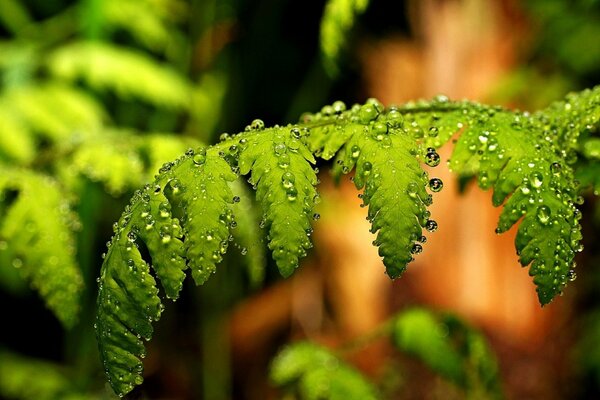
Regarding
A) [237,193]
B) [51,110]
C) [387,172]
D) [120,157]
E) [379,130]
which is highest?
[51,110]

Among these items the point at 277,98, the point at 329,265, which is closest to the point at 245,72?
the point at 277,98

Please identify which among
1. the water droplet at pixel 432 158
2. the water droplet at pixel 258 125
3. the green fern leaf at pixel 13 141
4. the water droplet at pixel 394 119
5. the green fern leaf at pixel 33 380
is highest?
the green fern leaf at pixel 13 141

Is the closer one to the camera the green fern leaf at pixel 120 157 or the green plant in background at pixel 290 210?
the green plant in background at pixel 290 210

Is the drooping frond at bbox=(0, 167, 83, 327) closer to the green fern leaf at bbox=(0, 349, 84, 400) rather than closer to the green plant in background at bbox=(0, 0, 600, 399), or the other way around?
the green plant in background at bbox=(0, 0, 600, 399)

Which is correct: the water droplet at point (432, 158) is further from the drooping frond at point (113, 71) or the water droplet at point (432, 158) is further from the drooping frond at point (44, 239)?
the drooping frond at point (113, 71)

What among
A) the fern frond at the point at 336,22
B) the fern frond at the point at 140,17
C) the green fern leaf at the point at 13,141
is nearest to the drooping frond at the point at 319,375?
the fern frond at the point at 336,22

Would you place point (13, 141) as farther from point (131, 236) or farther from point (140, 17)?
point (131, 236)

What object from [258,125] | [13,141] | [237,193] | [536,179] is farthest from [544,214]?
[13,141]

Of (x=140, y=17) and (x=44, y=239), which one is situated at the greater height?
(x=140, y=17)
